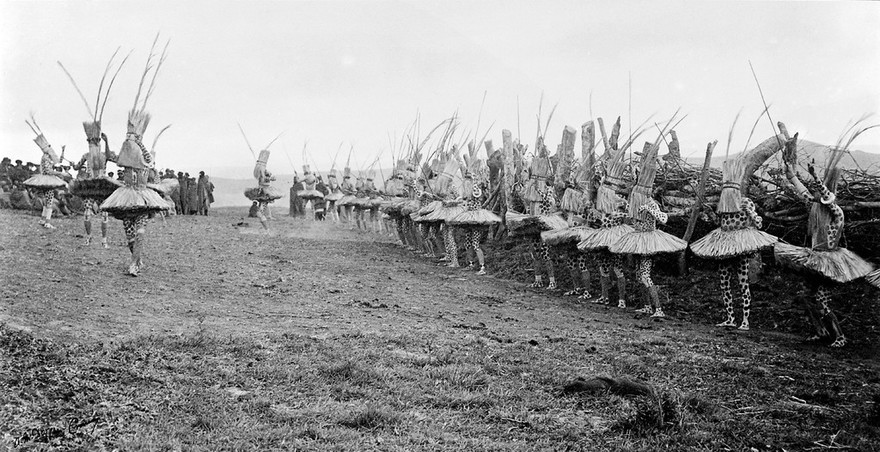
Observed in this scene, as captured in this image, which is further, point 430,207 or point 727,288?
point 430,207

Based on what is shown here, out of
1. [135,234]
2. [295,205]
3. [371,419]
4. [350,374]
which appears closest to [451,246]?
[135,234]

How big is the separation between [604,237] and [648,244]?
826 millimetres

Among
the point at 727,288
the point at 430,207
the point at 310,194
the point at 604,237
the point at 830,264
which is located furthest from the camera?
the point at 310,194

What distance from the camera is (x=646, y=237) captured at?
29.0ft

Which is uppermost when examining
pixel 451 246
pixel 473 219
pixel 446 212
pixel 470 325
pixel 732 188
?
pixel 732 188

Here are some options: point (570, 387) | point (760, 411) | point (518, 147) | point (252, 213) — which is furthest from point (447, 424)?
point (252, 213)

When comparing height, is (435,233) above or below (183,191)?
below

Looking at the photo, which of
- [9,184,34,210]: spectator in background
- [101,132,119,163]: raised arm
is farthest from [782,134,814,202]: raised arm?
[9,184,34,210]: spectator in background

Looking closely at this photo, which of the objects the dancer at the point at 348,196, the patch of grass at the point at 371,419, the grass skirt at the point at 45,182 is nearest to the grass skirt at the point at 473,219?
the patch of grass at the point at 371,419

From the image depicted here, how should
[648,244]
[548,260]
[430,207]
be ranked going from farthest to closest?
[430,207]
[548,260]
[648,244]

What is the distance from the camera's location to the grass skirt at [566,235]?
33.2ft

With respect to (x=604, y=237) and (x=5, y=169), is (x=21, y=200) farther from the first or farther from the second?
(x=604, y=237)

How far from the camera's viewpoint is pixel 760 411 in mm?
4695

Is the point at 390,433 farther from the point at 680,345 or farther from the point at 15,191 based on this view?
the point at 15,191
